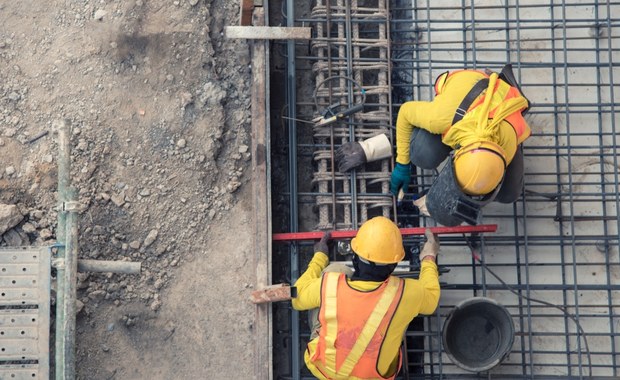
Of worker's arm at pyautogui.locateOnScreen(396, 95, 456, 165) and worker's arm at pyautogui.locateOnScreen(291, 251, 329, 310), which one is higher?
worker's arm at pyautogui.locateOnScreen(396, 95, 456, 165)

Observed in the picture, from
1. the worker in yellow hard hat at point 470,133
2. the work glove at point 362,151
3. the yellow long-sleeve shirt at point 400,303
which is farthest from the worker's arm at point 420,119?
the yellow long-sleeve shirt at point 400,303

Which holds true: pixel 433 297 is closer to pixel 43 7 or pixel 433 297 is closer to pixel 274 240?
pixel 274 240

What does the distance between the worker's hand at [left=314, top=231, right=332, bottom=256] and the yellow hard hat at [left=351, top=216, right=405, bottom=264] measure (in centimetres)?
57

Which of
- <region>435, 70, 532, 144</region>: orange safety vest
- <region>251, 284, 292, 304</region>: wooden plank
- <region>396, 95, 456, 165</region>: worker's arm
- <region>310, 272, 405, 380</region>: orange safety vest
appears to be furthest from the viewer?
<region>251, 284, 292, 304</region>: wooden plank

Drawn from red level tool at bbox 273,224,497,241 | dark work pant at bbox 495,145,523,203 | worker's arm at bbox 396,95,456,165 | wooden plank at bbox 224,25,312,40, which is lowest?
red level tool at bbox 273,224,497,241

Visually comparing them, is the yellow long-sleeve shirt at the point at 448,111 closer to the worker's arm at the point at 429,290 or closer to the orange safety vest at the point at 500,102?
the orange safety vest at the point at 500,102

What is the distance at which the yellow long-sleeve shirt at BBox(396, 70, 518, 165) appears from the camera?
477 centimetres

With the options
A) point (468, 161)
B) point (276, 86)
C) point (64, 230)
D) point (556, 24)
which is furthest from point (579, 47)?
point (64, 230)

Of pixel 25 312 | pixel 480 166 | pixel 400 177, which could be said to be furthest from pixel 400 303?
pixel 25 312

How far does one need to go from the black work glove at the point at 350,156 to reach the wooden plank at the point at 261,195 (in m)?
0.57

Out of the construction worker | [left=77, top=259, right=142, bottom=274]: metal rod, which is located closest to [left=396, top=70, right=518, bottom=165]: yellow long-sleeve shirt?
the construction worker

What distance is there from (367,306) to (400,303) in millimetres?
228

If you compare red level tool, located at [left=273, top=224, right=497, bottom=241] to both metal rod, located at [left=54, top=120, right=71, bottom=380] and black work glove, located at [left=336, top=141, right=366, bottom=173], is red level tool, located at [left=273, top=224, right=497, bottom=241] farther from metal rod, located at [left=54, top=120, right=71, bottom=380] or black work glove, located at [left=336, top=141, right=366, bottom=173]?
metal rod, located at [left=54, top=120, right=71, bottom=380]

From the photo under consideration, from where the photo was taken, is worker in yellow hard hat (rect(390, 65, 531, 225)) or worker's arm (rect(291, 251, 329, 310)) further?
worker's arm (rect(291, 251, 329, 310))
